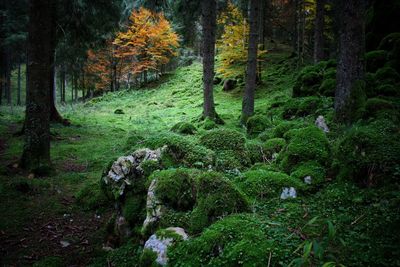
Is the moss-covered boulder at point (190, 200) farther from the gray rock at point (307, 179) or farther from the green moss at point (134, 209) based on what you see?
the gray rock at point (307, 179)

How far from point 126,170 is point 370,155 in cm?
369

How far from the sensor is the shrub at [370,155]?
13.1 ft

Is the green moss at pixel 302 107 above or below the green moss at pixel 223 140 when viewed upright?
above

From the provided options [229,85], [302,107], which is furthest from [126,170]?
[229,85]

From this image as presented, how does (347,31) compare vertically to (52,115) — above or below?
above

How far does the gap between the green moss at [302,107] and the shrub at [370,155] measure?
17.0 feet

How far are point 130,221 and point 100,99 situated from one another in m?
28.5

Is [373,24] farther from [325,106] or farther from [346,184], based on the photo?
[346,184]

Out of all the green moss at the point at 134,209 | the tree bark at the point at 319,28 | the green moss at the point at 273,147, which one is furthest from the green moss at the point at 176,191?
the tree bark at the point at 319,28

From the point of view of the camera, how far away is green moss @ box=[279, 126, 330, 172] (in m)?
5.02

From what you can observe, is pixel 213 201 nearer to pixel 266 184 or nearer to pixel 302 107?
pixel 266 184

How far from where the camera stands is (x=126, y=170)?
16.3 feet

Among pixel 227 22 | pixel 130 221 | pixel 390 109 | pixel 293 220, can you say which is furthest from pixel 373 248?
pixel 227 22

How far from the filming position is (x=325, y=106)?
30.6 ft
